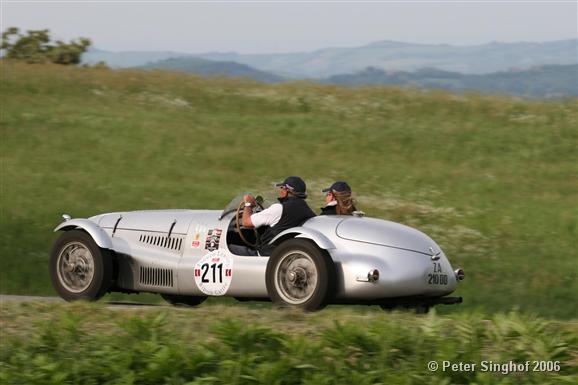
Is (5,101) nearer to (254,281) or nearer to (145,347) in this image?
(254,281)

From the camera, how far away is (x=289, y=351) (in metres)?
8.98

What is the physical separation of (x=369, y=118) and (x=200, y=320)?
18.9 m

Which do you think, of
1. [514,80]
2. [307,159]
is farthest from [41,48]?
[514,80]

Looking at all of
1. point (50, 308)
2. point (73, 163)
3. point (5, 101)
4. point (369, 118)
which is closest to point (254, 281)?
point (50, 308)

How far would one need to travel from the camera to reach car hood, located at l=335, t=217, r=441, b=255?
10.9m

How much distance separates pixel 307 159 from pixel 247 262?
1340cm

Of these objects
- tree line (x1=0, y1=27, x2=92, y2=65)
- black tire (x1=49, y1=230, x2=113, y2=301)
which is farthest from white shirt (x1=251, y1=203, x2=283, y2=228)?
tree line (x1=0, y1=27, x2=92, y2=65)

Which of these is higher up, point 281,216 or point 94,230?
point 281,216

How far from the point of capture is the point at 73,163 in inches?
957

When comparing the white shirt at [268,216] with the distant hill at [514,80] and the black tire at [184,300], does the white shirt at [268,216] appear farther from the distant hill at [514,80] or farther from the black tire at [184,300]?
the distant hill at [514,80]

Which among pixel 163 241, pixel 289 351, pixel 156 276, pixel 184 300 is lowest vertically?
pixel 184 300

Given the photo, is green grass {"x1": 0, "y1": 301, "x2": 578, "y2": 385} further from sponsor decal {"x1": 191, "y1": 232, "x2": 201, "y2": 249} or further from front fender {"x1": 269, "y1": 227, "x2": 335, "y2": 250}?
sponsor decal {"x1": 191, "y1": 232, "x2": 201, "y2": 249}

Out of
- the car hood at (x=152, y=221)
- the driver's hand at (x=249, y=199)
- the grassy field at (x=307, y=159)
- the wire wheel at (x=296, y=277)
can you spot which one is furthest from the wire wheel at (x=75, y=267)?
the grassy field at (x=307, y=159)

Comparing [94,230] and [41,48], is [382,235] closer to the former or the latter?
[94,230]
